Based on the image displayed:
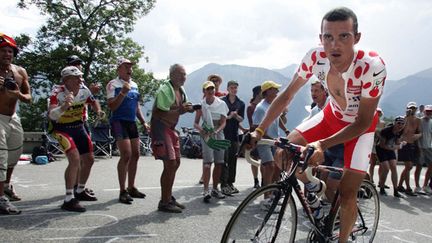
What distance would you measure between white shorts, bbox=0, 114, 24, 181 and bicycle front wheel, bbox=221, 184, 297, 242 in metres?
3.53

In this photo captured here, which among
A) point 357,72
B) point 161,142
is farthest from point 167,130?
point 357,72

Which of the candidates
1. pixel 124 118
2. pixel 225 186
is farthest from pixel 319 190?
pixel 225 186

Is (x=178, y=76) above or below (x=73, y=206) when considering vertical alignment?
above

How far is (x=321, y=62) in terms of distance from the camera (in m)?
3.47

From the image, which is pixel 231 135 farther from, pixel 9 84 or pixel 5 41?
pixel 5 41

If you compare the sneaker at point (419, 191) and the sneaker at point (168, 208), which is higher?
the sneaker at point (419, 191)

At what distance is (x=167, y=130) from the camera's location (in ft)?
17.4

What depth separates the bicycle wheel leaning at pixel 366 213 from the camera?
378 centimetres

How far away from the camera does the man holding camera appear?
4.64 metres

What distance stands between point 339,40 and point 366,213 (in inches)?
80.2

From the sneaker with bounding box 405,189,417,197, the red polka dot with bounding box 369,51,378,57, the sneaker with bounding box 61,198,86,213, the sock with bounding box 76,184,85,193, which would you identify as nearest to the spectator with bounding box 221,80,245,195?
the sock with bounding box 76,184,85,193

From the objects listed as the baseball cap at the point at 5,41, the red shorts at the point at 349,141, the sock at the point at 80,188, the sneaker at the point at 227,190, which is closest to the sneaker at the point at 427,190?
the sneaker at the point at 227,190

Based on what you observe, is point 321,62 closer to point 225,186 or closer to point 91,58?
point 225,186

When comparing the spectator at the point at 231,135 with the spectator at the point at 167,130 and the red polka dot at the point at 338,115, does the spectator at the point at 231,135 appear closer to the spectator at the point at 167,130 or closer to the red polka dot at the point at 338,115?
the spectator at the point at 167,130
